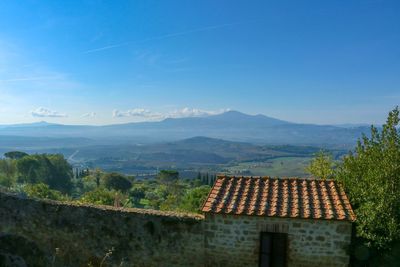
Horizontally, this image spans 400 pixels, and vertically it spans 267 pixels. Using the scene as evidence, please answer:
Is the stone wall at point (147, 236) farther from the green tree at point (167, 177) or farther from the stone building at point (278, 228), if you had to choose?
the green tree at point (167, 177)

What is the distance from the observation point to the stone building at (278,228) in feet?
34.8

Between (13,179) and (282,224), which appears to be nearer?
Result: (282,224)

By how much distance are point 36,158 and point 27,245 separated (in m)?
74.1

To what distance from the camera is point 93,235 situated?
12633 millimetres

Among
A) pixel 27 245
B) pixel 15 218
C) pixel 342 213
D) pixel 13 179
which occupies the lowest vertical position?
pixel 13 179

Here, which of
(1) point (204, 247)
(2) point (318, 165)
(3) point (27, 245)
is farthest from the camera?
(2) point (318, 165)

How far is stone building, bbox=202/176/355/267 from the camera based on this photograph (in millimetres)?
10617

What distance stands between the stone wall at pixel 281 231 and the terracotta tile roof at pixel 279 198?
8.7 inches

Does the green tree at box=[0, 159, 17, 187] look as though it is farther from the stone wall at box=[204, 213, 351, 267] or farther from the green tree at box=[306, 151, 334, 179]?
the stone wall at box=[204, 213, 351, 267]

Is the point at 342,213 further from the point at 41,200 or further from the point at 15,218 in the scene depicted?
the point at 15,218

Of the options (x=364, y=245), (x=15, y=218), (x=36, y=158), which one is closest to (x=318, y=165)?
(x=364, y=245)

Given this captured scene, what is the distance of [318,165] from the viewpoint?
57.0ft

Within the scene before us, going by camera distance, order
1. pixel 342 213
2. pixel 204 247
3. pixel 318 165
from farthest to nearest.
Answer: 1. pixel 318 165
2. pixel 204 247
3. pixel 342 213

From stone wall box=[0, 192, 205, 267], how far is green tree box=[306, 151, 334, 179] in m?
7.42
